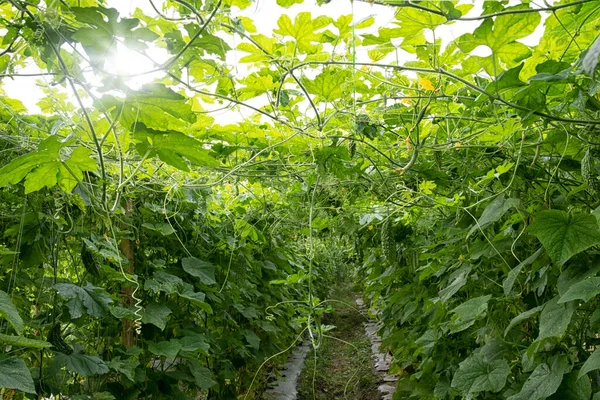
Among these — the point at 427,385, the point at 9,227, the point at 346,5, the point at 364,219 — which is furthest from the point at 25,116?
the point at 427,385

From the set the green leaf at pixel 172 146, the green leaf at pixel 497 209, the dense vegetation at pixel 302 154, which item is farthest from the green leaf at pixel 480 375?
the green leaf at pixel 172 146

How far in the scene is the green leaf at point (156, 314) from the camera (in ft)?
8.48

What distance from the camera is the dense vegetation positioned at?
1331mm

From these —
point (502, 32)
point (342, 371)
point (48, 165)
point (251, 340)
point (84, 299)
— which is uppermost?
point (502, 32)

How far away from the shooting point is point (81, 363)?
2035mm

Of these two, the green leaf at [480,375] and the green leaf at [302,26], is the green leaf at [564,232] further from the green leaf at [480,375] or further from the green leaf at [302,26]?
the green leaf at [302,26]

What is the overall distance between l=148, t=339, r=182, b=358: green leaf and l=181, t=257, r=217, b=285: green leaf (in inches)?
16.0

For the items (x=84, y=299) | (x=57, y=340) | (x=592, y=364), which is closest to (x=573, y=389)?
(x=592, y=364)

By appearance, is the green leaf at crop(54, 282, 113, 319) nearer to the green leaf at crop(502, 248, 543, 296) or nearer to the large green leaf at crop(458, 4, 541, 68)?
the green leaf at crop(502, 248, 543, 296)

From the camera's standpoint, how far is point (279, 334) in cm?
566

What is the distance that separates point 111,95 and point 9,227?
3.83 feet

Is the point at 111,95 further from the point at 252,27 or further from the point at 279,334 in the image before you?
the point at 279,334

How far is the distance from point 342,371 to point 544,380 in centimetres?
552

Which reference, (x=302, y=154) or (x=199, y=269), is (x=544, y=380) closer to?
(x=302, y=154)
